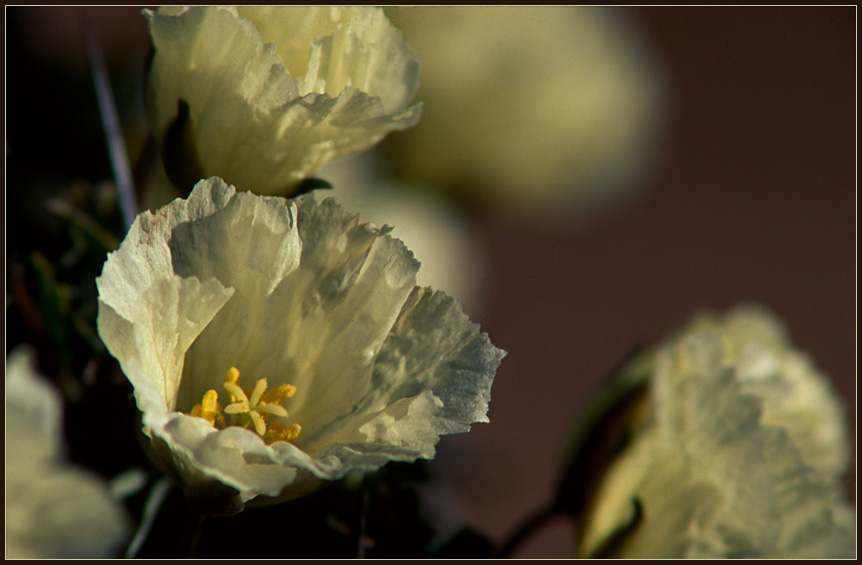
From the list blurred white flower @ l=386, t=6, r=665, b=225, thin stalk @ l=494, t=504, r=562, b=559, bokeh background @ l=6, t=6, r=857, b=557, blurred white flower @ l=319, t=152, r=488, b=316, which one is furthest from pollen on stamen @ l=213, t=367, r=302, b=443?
bokeh background @ l=6, t=6, r=857, b=557

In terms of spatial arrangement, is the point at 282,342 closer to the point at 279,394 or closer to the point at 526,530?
the point at 279,394

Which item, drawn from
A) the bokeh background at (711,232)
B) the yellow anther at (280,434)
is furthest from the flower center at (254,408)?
the bokeh background at (711,232)

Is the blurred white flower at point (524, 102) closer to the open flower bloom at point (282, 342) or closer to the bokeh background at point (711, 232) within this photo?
the bokeh background at point (711, 232)

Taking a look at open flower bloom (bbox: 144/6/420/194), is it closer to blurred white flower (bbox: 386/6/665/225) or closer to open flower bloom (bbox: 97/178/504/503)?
open flower bloom (bbox: 97/178/504/503)

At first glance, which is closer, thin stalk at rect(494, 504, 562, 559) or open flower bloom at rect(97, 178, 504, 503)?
open flower bloom at rect(97, 178, 504, 503)

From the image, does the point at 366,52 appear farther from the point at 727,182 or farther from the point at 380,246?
the point at 727,182

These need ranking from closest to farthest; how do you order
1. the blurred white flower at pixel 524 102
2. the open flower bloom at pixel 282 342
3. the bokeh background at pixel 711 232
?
the open flower bloom at pixel 282 342 < the blurred white flower at pixel 524 102 < the bokeh background at pixel 711 232

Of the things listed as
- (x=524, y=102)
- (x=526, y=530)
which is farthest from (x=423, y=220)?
(x=526, y=530)
